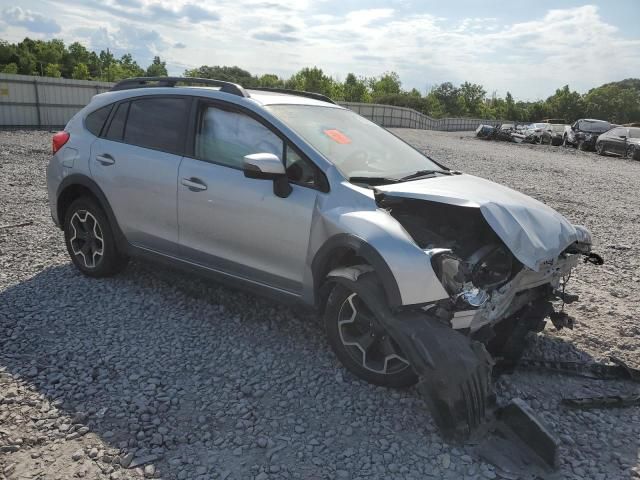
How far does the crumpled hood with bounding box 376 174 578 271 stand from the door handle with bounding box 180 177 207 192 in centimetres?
137

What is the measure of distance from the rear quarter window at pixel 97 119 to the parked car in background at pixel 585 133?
26.4 m

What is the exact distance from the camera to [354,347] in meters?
3.53

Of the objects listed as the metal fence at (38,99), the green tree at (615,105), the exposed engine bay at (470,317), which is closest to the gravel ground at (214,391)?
the exposed engine bay at (470,317)

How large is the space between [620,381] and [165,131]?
397 centimetres

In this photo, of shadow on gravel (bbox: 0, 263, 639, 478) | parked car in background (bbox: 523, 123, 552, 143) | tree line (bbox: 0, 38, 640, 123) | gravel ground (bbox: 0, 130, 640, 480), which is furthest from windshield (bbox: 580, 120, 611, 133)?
tree line (bbox: 0, 38, 640, 123)

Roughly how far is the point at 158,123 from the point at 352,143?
5.48ft

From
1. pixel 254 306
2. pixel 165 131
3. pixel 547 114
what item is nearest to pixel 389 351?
pixel 254 306

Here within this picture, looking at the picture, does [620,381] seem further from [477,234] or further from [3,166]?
[3,166]

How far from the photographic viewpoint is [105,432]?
297 centimetres

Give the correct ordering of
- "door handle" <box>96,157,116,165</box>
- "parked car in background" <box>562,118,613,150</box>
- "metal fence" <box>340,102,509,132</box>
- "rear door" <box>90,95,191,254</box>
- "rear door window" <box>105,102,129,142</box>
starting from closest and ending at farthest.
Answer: "rear door" <box>90,95,191,254</box> < "door handle" <box>96,157,116,165</box> < "rear door window" <box>105,102,129,142</box> < "parked car in background" <box>562,118,613,150</box> < "metal fence" <box>340,102,509,132</box>

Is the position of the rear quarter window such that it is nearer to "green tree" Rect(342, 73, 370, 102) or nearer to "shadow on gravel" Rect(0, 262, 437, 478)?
"shadow on gravel" Rect(0, 262, 437, 478)

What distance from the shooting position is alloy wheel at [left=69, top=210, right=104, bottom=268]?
4980 mm

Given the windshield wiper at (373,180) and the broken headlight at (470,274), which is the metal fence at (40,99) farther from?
the broken headlight at (470,274)

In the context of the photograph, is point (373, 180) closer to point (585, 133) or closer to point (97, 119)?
point (97, 119)
